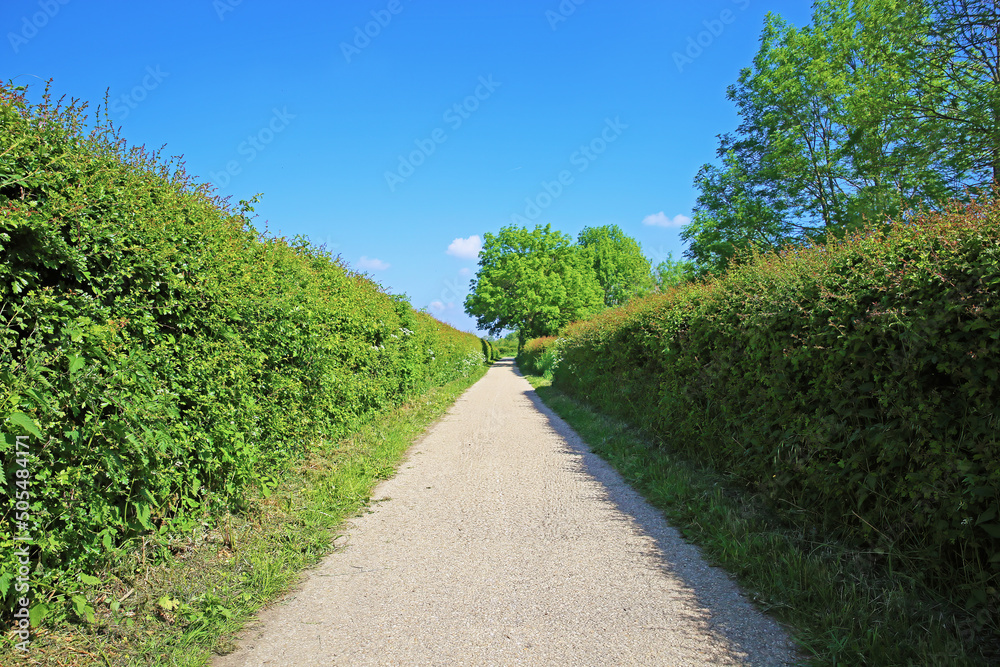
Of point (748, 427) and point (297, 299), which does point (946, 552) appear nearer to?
point (748, 427)

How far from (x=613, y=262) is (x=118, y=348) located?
61959mm

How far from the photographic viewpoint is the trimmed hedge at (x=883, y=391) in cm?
263

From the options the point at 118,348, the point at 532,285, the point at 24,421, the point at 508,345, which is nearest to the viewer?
the point at 24,421

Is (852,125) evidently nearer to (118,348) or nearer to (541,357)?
(541,357)

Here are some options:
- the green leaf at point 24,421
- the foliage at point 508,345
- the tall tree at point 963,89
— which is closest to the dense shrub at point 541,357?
the tall tree at point 963,89

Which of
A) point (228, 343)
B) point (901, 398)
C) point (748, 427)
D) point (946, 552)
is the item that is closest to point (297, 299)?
point (228, 343)

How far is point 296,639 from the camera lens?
A: 2936mm

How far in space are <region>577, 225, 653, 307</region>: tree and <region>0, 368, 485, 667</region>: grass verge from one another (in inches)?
2284

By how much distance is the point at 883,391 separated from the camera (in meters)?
3.15

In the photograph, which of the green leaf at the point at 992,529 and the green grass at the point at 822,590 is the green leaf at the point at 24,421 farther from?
the green leaf at the point at 992,529

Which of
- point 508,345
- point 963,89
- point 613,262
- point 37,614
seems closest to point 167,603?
point 37,614

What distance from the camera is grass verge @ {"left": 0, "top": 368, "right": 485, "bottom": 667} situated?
2580 mm

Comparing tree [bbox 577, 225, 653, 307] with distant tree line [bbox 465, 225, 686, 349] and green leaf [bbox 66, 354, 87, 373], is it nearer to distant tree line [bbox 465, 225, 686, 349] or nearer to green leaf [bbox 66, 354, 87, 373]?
distant tree line [bbox 465, 225, 686, 349]

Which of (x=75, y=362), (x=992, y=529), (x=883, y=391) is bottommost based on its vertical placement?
(x=992, y=529)
